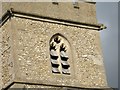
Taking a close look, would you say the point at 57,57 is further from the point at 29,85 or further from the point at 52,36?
the point at 29,85

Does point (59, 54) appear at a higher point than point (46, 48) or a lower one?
lower

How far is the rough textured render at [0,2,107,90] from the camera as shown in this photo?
50.8 feet

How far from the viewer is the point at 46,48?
16219mm

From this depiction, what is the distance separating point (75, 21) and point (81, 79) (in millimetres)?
2404

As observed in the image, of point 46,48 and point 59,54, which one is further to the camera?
point 59,54

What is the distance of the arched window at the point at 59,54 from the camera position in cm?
1641

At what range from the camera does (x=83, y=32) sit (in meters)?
17.4

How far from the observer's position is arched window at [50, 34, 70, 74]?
16.4m

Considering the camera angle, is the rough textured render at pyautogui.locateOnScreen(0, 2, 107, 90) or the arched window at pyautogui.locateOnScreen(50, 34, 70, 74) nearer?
the rough textured render at pyautogui.locateOnScreen(0, 2, 107, 90)

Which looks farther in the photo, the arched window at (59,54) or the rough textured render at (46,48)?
the arched window at (59,54)

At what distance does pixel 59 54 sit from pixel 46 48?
0.71m

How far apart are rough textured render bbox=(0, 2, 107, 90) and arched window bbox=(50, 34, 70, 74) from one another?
0.04 m

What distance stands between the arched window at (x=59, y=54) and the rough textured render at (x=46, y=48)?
0.04m

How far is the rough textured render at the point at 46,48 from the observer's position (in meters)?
15.5
